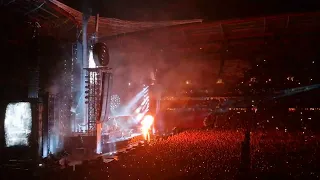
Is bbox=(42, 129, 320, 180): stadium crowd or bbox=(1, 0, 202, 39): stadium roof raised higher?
bbox=(1, 0, 202, 39): stadium roof

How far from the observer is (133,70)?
67.9 ft

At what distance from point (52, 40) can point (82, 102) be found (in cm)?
326

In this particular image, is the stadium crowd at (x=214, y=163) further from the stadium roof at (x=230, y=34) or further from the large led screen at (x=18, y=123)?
the stadium roof at (x=230, y=34)

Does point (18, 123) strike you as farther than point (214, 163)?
Yes

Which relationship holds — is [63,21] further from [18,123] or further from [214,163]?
[214,163]

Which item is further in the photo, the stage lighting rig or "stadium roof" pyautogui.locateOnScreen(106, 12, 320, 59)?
"stadium roof" pyautogui.locateOnScreen(106, 12, 320, 59)

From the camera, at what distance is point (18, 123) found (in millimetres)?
11539

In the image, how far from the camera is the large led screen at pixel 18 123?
37.6ft

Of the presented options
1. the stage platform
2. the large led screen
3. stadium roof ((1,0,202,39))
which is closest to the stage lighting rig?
stadium roof ((1,0,202,39))

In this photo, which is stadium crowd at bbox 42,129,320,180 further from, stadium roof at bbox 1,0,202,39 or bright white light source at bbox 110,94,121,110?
bright white light source at bbox 110,94,121,110

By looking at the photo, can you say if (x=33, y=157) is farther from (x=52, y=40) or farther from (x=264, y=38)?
(x=264, y=38)

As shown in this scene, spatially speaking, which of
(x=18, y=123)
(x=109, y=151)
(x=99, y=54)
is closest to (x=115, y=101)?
(x=109, y=151)

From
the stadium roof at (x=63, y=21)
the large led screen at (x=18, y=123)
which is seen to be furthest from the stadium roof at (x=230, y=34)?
the large led screen at (x=18, y=123)

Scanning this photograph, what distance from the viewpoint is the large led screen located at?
11.4 meters
